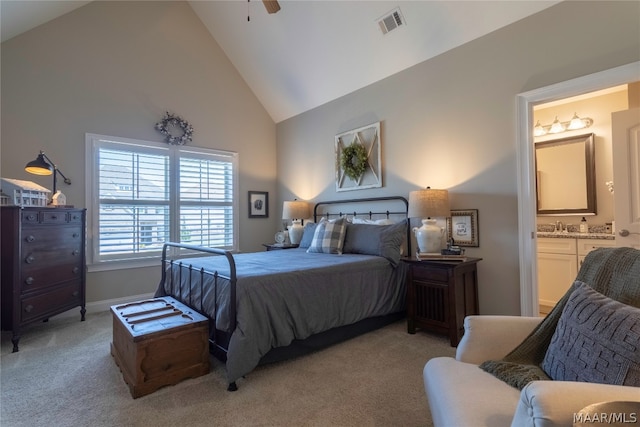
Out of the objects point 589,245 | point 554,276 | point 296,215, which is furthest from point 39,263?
point 589,245

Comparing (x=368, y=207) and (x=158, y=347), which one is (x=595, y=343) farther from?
(x=368, y=207)

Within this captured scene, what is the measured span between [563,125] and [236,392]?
4.74 m

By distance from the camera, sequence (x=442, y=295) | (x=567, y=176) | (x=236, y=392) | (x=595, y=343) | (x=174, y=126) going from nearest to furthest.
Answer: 1. (x=595, y=343)
2. (x=236, y=392)
3. (x=442, y=295)
4. (x=567, y=176)
5. (x=174, y=126)

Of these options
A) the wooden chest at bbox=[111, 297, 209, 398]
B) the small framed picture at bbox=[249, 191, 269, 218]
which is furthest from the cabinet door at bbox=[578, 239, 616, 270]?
the small framed picture at bbox=[249, 191, 269, 218]

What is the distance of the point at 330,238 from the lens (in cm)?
352

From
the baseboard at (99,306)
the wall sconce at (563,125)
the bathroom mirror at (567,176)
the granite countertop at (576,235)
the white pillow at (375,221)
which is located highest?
the wall sconce at (563,125)

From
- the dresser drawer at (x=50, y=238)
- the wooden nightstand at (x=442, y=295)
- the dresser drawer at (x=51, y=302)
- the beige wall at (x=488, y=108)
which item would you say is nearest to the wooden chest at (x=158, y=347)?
the dresser drawer at (x=51, y=302)

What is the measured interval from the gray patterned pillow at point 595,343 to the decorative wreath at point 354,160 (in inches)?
117

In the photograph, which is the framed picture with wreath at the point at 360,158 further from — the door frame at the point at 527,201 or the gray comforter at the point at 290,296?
the door frame at the point at 527,201

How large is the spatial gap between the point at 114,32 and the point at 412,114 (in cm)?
386

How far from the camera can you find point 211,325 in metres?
2.42

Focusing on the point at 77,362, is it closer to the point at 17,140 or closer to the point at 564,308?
the point at 17,140

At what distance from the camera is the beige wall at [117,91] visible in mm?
3396

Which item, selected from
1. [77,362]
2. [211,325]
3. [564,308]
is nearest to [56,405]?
[77,362]
